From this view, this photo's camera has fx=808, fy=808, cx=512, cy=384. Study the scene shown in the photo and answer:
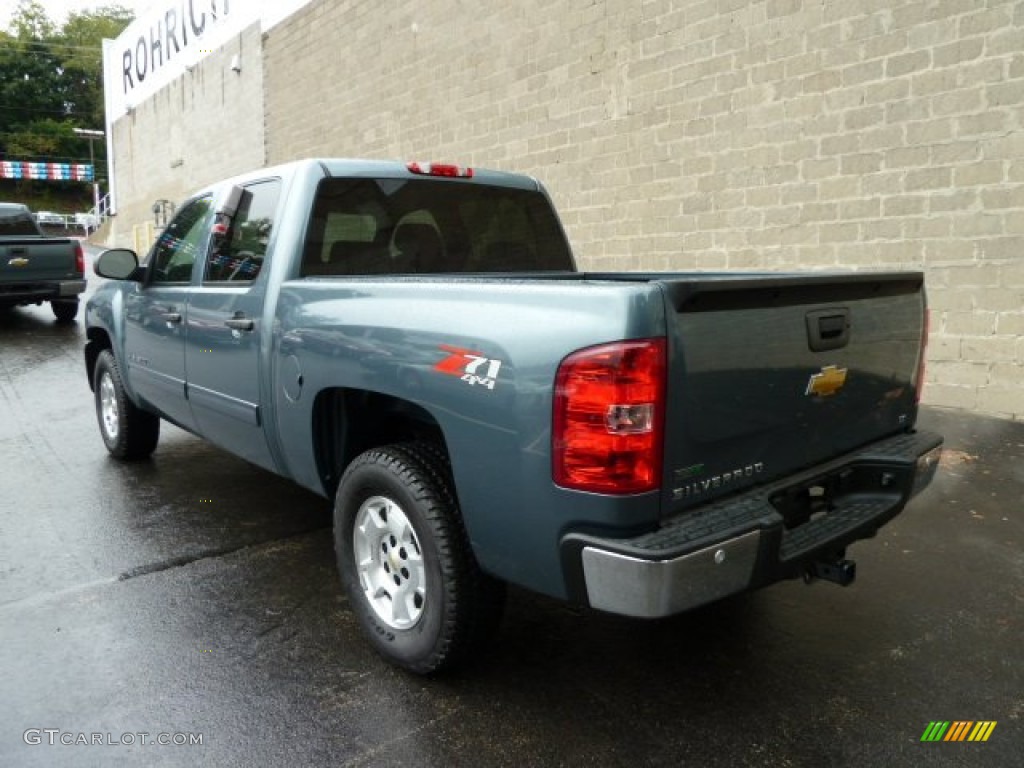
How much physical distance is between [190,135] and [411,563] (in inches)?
946

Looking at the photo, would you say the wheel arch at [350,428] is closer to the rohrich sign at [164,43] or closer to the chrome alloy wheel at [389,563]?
the chrome alloy wheel at [389,563]

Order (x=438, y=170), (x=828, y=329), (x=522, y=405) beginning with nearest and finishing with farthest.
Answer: (x=522, y=405) → (x=828, y=329) → (x=438, y=170)

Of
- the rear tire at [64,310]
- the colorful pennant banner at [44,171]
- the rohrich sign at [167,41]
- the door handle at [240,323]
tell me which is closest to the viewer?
the door handle at [240,323]

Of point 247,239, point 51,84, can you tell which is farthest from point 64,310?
point 51,84

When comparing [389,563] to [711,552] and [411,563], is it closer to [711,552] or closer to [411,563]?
[411,563]

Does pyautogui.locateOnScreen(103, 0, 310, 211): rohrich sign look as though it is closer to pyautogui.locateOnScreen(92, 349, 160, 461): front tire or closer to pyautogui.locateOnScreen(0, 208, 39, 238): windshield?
pyautogui.locateOnScreen(0, 208, 39, 238): windshield

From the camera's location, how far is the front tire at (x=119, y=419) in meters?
5.48

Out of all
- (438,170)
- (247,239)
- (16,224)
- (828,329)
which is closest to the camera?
(828,329)

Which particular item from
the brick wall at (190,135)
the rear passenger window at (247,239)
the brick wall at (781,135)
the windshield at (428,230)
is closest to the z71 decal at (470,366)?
the windshield at (428,230)

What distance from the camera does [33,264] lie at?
12.5 meters

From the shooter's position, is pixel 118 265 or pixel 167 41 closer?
pixel 118 265

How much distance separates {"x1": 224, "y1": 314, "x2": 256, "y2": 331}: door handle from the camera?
3555 mm

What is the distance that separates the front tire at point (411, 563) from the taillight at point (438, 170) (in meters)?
1.62

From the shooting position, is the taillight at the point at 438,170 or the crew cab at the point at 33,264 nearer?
the taillight at the point at 438,170
